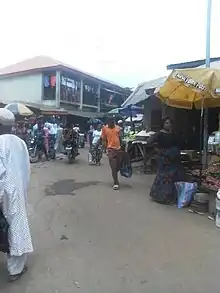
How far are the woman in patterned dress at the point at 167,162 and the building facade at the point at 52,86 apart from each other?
860 inches

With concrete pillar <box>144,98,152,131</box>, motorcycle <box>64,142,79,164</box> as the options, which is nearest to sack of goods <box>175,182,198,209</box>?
concrete pillar <box>144,98,152,131</box>

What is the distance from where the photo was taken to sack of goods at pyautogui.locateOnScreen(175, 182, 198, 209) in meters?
6.90

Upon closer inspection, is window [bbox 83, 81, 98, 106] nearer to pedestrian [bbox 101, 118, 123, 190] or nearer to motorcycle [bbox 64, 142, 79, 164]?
motorcycle [bbox 64, 142, 79, 164]

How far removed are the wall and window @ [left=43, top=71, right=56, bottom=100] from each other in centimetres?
39

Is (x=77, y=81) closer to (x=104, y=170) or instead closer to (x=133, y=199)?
(x=104, y=170)

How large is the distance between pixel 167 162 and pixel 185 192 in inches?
26.1

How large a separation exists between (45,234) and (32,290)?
1811 mm

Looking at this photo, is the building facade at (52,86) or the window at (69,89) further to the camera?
the window at (69,89)

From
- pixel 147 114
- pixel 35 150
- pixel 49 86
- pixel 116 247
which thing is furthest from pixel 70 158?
pixel 49 86

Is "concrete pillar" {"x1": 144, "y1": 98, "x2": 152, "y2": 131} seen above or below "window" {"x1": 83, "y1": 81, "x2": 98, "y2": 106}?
below

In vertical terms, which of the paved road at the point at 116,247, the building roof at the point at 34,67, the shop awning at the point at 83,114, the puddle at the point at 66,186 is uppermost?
the building roof at the point at 34,67

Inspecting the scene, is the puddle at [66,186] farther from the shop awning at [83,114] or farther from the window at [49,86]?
the window at [49,86]

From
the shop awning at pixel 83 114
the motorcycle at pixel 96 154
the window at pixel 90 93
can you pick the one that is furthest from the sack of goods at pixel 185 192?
the window at pixel 90 93

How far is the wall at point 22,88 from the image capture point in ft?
96.7
